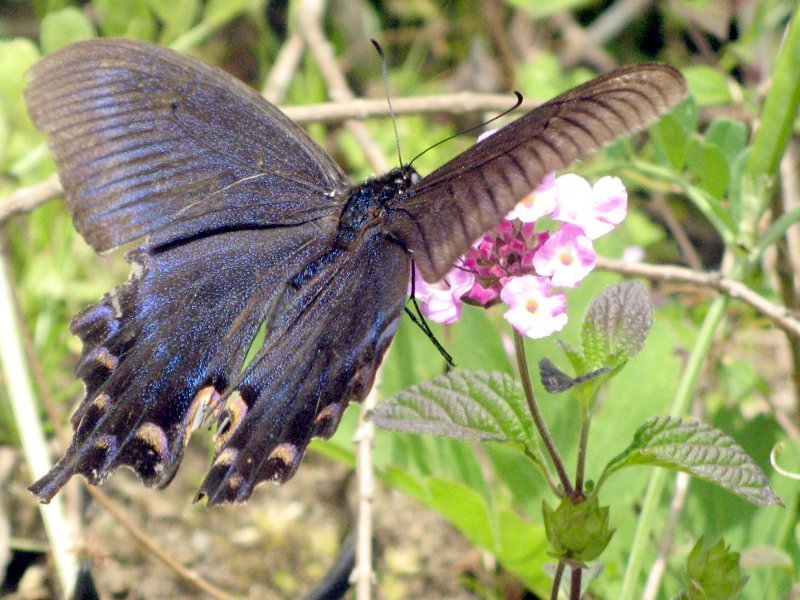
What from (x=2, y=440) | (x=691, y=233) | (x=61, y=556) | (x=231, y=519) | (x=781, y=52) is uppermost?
(x=691, y=233)

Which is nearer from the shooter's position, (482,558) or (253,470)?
(253,470)

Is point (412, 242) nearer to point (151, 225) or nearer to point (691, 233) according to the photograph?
point (151, 225)

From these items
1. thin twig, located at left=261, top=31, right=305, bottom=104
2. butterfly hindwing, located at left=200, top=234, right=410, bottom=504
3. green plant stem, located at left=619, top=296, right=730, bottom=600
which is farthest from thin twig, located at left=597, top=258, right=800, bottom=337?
thin twig, located at left=261, top=31, right=305, bottom=104

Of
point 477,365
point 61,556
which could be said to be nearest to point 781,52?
point 477,365

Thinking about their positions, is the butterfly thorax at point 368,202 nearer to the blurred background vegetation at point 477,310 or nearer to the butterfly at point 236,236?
the butterfly at point 236,236

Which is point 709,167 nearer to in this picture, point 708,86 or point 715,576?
point 708,86

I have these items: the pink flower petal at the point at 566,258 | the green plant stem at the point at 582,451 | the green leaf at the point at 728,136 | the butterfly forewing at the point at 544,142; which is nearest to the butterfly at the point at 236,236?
the butterfly forewing at the point at 544,142
